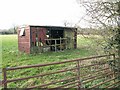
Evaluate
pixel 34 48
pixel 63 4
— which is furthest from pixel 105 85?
pixel 34 48

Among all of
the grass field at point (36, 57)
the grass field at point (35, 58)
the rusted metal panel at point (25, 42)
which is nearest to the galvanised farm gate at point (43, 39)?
the rusted metal panel at point (25, 42)

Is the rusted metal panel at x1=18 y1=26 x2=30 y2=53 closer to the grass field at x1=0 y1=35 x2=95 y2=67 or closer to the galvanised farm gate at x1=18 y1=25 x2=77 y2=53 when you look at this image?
the galvanised farm gate at x1=18 y1=25 x2=77 y2=53

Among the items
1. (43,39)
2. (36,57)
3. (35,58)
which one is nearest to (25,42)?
(43,39)

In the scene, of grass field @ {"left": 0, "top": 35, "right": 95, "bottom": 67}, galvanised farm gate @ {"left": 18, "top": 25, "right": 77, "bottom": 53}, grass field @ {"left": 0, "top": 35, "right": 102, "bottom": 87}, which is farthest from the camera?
galvanised farm gate @ {"left": 18, "top": 25, "right": 77, "bottom": 53}

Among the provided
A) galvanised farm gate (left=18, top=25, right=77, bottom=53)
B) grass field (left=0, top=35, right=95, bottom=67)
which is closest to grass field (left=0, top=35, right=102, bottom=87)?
grass field (left=0, top=35, right=95, bottom=67)

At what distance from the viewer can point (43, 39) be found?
47.4 feet

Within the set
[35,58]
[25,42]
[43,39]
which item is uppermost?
[43,39]

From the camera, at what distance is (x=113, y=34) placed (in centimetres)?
447

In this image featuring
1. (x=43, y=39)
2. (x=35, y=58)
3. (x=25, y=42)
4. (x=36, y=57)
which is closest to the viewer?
(x=35, y=58)

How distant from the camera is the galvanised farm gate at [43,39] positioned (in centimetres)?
1359

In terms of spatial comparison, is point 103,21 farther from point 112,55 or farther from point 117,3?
point 112,55

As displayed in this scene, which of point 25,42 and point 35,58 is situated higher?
point 25,42

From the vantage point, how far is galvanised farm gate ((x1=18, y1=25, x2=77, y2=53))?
13593mm

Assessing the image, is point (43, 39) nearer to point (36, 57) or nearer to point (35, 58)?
point (36, 57)
